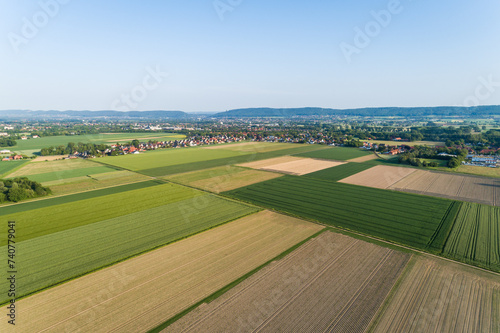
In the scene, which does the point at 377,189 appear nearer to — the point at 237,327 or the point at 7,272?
the point at 237,327

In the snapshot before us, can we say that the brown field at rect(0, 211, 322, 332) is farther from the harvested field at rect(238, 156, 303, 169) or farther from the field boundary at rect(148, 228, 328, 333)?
the harvested field at rect(238, 156, 303, 169)

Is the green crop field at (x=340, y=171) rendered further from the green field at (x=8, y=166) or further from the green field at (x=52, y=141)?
the green field at (x=52, y=141)

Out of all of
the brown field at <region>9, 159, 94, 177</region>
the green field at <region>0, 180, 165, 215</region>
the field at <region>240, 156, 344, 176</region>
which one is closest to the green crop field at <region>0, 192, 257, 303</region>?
the green field at <region>0, 180, 165, 215</region>

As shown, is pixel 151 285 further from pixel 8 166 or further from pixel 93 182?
pixel 8 166

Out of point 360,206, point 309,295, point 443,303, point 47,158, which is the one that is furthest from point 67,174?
point 443,303

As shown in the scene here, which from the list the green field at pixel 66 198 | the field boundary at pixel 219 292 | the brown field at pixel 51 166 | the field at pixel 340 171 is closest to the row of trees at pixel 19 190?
the green field at pixel 66 198

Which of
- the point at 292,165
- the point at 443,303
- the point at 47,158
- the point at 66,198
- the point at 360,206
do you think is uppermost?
the point at 47,158

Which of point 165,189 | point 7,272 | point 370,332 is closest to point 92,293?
point 7,272
